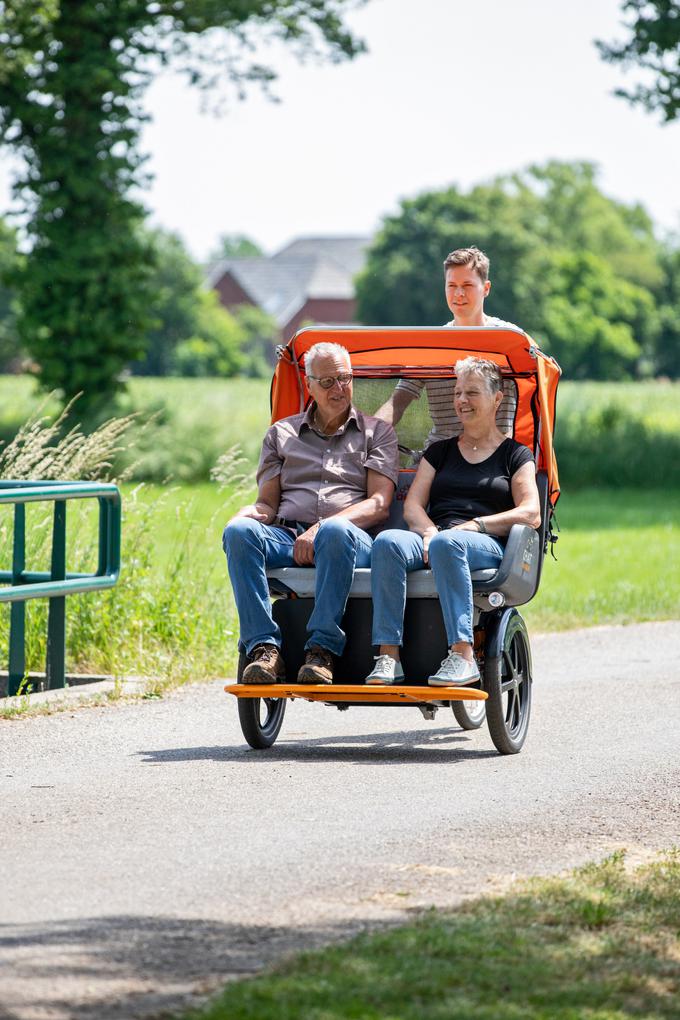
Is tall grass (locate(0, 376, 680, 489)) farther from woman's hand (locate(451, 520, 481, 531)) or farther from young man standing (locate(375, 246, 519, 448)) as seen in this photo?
woman's hand (locate(451, 520, 481, 531))

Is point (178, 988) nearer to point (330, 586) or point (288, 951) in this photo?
point (288, 951)

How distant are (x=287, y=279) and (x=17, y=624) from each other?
125858 millimetres

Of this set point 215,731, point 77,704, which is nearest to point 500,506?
point 215,731

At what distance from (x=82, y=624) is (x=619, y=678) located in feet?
10.9

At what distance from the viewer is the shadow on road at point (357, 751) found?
792 cm

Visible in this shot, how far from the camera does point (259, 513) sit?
8.30 metres

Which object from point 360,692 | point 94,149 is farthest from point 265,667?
point 94,149

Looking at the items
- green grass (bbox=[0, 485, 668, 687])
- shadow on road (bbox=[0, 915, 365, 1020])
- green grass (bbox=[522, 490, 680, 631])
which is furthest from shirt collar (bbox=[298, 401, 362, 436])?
green grass (bbox=[522, 490, 680, 631])

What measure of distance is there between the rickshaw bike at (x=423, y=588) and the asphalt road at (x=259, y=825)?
0.26m

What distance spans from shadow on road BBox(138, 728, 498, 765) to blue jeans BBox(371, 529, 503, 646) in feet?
1.92

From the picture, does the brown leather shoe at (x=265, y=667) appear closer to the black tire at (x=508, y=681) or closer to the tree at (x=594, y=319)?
the black tire at (x=508, y=681)

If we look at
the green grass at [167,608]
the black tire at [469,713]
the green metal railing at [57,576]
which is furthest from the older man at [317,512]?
the green grass at [167,608]

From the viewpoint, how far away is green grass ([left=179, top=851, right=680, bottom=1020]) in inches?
164

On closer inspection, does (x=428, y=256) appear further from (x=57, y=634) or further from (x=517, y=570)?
(x=517, y=570)
